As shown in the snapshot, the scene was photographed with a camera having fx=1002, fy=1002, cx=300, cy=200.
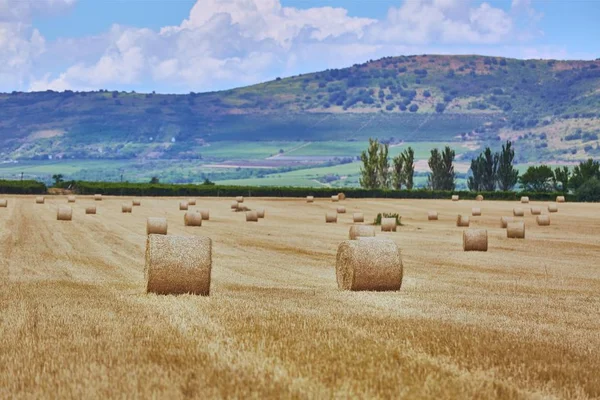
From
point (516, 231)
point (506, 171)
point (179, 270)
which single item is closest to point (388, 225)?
point (516, 231)

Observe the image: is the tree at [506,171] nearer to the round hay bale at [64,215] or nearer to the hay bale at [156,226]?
the round hay bale at [64,215]

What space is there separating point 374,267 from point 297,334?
24.9ft

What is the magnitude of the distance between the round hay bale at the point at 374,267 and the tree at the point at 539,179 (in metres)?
126

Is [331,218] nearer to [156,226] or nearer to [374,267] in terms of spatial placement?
[156,226]

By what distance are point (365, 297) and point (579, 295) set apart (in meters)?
4.76

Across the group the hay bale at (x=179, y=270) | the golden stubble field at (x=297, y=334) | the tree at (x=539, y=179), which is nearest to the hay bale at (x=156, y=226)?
the golden stubble field at (x=297, y=334)

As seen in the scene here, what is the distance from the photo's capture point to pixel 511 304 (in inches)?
709

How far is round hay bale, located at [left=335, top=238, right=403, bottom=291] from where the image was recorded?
2042 centimetres

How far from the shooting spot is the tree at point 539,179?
469 ft

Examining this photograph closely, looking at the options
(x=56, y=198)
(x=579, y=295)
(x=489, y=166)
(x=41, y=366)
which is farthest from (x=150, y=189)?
(x=41, y=366)

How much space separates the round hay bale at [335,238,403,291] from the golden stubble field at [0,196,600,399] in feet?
1.52

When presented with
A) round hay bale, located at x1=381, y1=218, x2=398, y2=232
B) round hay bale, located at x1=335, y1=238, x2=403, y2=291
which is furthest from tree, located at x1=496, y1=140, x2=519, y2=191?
round hay bale, located at x1=335, y1=238, x2=403, y2=291

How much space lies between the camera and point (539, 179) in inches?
5635

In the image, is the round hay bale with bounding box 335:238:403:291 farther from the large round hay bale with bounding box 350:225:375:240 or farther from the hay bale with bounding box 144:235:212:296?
the large round hay bale with bounding box 350:225:375:240
